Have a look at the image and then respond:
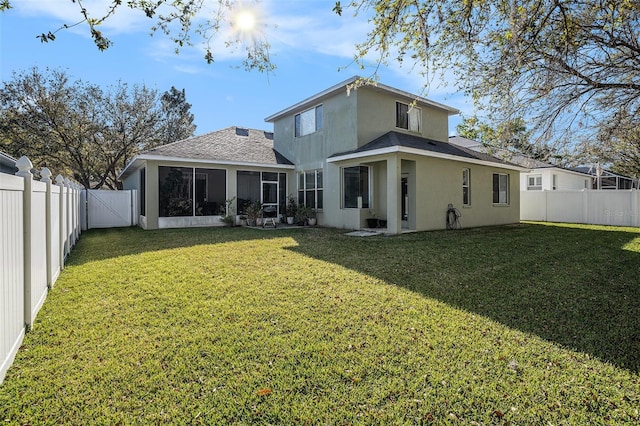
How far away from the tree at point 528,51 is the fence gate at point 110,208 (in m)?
15.1

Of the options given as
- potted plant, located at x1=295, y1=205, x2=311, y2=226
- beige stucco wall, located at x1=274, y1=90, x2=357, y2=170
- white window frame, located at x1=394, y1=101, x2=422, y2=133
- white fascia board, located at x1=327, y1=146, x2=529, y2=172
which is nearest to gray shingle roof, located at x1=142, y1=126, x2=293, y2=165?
beige stucco wall, located at x1=274, y1=90, x2=357, y2=170

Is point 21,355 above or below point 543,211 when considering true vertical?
below

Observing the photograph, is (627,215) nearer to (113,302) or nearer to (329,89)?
(329,89)

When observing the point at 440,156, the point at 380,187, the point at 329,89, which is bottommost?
the point at 380,187

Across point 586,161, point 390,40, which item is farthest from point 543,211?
point 390,40

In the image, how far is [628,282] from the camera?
5613 mm

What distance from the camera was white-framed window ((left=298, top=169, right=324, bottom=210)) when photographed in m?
14.8

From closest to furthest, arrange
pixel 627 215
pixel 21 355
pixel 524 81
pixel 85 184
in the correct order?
pixel 21 355, pixel 524 81, pixel 627 215, pixel 85 184

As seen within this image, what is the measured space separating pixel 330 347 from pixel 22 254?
119 inches

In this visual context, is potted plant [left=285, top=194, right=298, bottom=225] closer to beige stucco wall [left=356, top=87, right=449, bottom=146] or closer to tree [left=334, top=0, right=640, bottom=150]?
beige stucco wall [left=356, top=87, right=449, bottom=146]

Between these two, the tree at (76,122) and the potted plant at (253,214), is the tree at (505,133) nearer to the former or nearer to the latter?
the potted plant at (253,214)

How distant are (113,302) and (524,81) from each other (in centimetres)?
824

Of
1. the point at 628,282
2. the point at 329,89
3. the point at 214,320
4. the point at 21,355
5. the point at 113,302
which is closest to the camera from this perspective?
the point at 21,355

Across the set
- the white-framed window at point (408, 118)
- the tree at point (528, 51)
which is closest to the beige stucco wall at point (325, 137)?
the white-framed window at point (408, 118)
